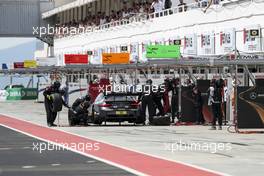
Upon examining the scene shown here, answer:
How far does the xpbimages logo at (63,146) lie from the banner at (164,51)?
10972 mm

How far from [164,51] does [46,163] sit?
54.0 feet

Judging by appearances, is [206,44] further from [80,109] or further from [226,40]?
[80,109]

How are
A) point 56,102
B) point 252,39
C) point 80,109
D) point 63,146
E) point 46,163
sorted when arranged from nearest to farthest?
1. point 46,163
2. point 63,146
3. point 56,102
4. point 80,109
5. point 252,39

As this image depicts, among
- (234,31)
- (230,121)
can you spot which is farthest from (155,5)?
(230,121)

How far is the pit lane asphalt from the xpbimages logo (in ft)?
0.72

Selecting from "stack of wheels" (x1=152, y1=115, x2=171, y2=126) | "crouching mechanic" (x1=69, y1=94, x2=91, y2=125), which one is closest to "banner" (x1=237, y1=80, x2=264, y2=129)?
"stack of wheels" (x1=152, y1=115, x2=171, y2=126)

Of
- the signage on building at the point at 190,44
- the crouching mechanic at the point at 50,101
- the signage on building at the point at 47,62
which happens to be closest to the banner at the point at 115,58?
the signage on building at the point at 190,44

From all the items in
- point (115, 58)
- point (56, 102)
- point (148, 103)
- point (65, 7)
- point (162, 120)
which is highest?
point (65, 7)

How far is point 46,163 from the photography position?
1553cm

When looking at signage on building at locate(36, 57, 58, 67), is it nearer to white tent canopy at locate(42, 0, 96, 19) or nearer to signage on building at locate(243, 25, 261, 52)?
white tent canopy at locate(42, 0, 96, 19)

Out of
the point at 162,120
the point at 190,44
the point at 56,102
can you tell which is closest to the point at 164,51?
the point at 162,120

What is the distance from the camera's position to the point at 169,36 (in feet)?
146

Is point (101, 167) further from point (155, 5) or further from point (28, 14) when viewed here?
point (28, 14)

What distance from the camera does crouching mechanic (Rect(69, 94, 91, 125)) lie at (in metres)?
29.5
